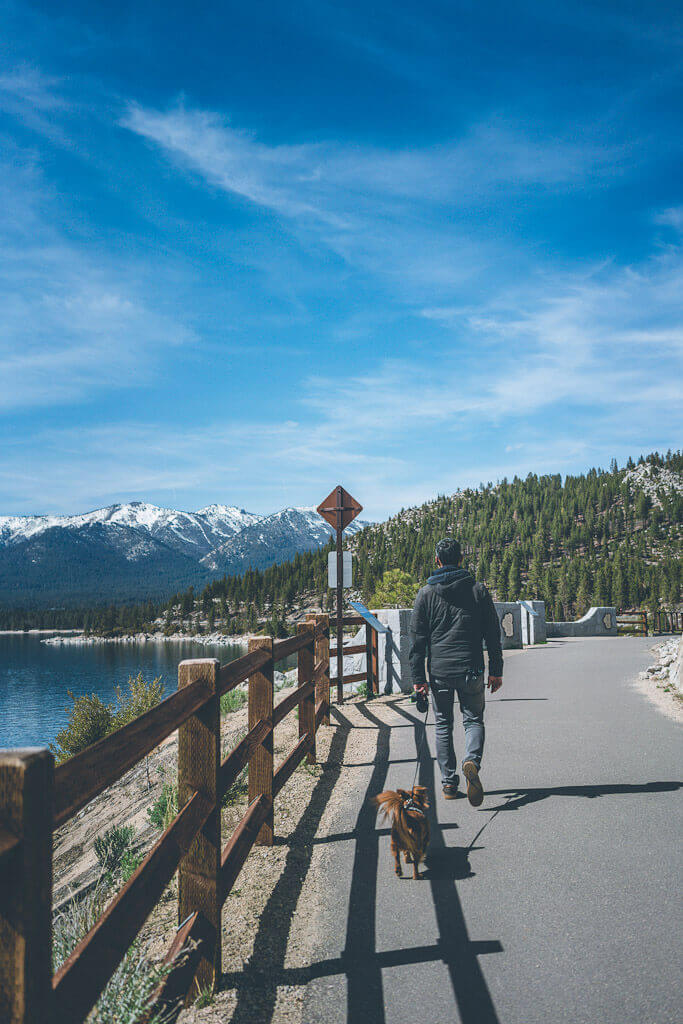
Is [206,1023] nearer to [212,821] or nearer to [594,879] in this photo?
[212,821]

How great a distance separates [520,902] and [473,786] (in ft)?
5.30

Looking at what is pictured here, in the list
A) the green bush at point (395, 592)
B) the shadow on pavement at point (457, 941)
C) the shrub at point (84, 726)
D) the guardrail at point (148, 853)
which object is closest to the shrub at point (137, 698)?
the shrub at point (84, 726)

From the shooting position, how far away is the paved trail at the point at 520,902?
3025 mm

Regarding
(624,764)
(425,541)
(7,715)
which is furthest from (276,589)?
(624,764)

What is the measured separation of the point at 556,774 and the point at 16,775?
6099 mm

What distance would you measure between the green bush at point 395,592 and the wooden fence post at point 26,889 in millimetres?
17995

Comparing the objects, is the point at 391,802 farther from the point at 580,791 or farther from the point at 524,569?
the point at 524,569

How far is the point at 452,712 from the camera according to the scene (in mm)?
5844

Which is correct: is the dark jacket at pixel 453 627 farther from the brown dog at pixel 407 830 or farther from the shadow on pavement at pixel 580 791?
the brown dog at pixel 407 830

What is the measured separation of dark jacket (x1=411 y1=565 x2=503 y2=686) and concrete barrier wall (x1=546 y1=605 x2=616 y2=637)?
25.5 m

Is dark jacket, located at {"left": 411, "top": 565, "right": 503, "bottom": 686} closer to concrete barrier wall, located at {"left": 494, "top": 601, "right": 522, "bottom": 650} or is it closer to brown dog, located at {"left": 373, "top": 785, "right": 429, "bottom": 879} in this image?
brown dog, located at {"left": 373, "top": 785, "right": 429, "bottom": 879}

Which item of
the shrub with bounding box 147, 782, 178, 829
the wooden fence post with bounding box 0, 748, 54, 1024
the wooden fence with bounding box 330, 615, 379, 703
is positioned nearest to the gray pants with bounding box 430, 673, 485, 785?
the shrub with bounding box 147, 782, 178, 829

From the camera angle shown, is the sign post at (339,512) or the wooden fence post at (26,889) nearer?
the wooden fence post at (26,889)

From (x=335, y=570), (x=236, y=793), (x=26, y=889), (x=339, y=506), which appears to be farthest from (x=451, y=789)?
(x=339, y=506)
